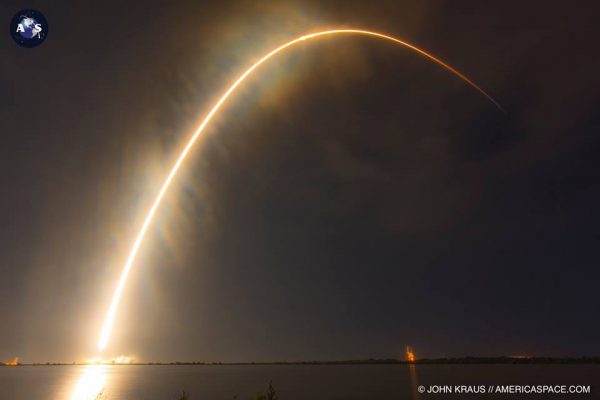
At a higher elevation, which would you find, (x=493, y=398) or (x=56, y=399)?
(x=493, y=398)

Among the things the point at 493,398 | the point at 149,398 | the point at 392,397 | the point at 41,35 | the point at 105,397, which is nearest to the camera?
the point at 41,35

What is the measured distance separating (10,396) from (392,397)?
214 ft

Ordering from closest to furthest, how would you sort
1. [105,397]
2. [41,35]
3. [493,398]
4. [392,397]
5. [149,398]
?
[41,35]
[493,398]
[392,397]
[149,398]
[105,397]

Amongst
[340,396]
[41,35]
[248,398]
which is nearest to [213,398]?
[248,398]

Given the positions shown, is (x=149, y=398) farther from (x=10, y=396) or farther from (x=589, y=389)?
(x=589, y=389)

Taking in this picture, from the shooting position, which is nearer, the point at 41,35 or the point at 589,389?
the point at 41,35

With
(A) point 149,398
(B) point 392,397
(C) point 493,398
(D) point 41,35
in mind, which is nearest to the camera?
(D) point 41,35

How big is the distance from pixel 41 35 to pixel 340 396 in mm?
63535

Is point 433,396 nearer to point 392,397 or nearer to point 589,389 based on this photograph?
point 392,397

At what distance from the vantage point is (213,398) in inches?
2672

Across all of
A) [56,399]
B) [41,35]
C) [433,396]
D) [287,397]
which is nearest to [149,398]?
[56,399]

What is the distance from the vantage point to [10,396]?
74250 mm

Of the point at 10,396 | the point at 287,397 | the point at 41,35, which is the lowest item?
the point at 10,396

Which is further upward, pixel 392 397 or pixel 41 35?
pixel 41 35
